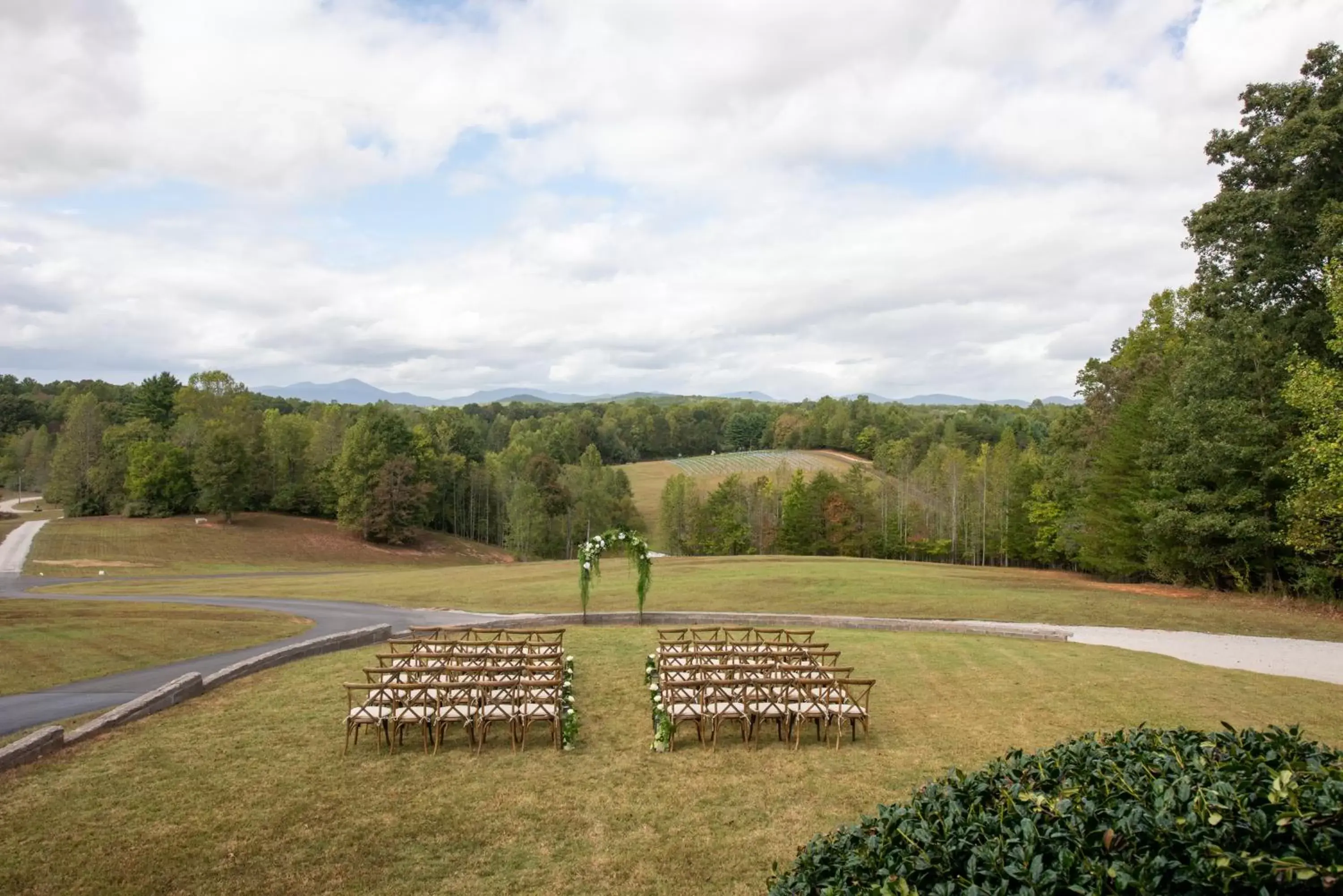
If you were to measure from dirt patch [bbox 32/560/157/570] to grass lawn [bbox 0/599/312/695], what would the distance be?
25.0 m

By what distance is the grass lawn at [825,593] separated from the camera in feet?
83.6

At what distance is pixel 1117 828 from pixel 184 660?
68.0 feet

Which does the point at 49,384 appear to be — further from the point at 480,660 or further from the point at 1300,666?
the point at 1300,666

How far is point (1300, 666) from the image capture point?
59.4ft

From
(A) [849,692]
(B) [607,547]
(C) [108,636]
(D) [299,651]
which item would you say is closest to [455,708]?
(A) [849,692]

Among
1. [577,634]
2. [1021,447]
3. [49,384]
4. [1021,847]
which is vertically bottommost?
[577,634]

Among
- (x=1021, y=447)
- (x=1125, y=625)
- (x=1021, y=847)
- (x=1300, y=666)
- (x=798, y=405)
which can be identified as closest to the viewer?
(x=1021, y=847)

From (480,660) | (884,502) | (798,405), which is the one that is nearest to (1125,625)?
(480,660)

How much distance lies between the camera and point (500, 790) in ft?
33.5

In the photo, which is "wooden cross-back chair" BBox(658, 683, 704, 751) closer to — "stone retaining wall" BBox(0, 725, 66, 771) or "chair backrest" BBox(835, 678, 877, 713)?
"chair backrest" BBox(835, 678, 877, 713)

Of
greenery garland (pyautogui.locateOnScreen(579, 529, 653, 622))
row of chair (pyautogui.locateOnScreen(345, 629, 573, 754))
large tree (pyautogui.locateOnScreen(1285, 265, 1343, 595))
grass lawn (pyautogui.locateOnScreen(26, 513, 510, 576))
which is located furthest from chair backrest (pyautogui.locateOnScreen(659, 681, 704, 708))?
grass lawn (pyautogui.locateOnScreen(26, 513, 510, 576))

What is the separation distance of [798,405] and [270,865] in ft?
557

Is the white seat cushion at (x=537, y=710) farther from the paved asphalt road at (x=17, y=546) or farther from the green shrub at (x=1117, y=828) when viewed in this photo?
the paved asphalt road at (x=17, y=546)

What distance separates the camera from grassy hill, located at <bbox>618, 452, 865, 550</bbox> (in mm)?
95062
